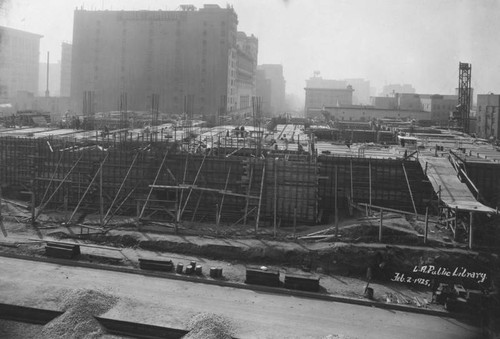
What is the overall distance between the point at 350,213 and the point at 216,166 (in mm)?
6409

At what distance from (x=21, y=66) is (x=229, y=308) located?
223ft

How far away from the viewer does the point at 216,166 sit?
2322 centimetres

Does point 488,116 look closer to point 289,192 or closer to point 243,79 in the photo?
point 289,192

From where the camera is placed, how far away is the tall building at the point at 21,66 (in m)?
56.9

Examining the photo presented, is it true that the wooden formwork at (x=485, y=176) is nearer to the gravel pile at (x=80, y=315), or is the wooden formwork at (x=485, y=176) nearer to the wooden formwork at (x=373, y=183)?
the wooden formwork at (x=373, y=183)

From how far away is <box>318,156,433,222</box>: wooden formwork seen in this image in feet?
75.4

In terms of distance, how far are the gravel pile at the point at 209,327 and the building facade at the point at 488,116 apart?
43.4 meters

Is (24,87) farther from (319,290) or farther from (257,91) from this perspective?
(319,290)

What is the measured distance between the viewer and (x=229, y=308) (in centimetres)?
1366

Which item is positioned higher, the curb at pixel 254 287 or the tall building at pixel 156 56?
the tall building at pixel 156 56

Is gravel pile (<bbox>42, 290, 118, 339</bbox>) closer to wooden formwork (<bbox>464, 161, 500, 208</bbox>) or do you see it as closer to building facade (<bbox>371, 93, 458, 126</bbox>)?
wooden formwork (<bbox>464, 161, 500, 208</bbox>)

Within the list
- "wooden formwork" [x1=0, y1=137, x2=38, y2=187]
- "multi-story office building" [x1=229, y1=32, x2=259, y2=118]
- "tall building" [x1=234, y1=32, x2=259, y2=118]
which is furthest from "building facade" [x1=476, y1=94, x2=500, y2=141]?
"wooden formwork" [x1=0, y1=137, x2=38, y2=187]

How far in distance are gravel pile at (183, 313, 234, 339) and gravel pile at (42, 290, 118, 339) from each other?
2.13 meters

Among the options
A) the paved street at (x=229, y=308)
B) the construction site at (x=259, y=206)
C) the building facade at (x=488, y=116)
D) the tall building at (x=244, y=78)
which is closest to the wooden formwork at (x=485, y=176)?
the construction site at (x=259, y=206)
